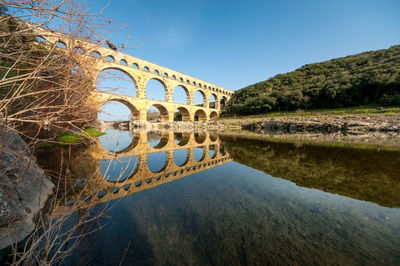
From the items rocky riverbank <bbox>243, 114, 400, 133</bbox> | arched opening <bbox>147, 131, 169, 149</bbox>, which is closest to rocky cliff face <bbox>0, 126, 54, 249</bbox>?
arched opening <bbox>147, 131, 169, 149</bbox>

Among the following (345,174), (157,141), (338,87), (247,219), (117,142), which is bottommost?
(345,174)

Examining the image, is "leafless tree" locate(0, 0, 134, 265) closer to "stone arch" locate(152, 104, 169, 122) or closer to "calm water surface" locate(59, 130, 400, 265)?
"calm water surface" locate(59, 130, 400, 265)

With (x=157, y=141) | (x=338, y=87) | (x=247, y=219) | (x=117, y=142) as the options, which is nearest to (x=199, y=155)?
(x=247, y=219)

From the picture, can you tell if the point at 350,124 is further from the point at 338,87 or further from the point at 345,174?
the point at 345,174

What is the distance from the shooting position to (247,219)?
6.09ft

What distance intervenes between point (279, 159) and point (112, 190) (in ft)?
13.4

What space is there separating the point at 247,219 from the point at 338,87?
1217 inches

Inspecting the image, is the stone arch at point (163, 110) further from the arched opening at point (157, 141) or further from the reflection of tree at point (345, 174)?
the reflection of tree at point (345, 174)

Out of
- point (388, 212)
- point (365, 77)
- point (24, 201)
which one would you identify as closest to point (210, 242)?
point (24, 201)

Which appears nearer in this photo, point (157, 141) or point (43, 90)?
point (43, 90)

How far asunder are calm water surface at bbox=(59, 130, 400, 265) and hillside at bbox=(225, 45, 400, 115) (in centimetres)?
2536

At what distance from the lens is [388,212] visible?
1.91 metres

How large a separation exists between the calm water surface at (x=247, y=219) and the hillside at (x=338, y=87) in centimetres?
2536

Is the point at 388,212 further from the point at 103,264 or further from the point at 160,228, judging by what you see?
the point at 103,264
